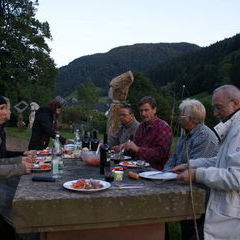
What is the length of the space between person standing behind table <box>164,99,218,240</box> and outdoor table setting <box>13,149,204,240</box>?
0.76 metres

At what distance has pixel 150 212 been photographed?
2.22m

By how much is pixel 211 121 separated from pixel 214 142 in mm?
17663

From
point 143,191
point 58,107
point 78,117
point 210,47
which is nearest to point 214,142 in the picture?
point 143,191

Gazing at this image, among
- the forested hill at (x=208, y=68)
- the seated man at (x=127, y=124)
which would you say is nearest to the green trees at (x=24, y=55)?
the forested hill at (x=208, y=68)

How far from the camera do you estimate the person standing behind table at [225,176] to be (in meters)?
2.32

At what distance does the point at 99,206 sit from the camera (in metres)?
2.13

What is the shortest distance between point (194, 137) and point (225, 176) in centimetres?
105

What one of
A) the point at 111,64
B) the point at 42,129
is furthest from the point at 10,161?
the point at 111,64

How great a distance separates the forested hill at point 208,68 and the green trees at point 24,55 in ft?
47.4

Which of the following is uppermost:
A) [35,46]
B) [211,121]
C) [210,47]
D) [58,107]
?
[210,47]

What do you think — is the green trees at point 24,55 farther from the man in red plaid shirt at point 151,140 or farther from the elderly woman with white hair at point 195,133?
the elderly woman with white hair at point 195,133

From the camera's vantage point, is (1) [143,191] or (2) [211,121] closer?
(1) [143,191]

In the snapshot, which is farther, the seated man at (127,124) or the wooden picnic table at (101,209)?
the seated man at (127,124)

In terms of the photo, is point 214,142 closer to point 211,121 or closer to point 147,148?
point 147,148
